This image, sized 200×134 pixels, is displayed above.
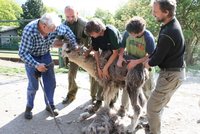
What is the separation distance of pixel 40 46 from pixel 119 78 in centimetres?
137

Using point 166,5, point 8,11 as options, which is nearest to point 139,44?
point 166,5

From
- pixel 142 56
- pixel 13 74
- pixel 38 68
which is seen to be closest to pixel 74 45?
pixel 38 68

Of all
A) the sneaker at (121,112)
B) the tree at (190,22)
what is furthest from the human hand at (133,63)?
the tree at (190,22)

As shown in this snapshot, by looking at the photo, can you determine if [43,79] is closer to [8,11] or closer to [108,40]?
[108,40]

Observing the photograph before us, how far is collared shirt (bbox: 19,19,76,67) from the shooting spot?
16.8 feet

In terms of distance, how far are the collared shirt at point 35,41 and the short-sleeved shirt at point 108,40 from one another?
508 millimetres

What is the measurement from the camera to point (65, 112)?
20.0 feet

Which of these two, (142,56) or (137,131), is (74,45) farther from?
(137,131)

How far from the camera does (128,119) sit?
18.5 ft

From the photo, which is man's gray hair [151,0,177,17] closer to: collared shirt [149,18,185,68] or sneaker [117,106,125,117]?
collared shirt [149,18,185,68]

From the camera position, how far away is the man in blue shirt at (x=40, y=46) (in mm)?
5047

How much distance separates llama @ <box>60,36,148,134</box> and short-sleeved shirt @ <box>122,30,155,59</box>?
209mm

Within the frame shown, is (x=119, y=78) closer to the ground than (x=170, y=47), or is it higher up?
closer to the ground

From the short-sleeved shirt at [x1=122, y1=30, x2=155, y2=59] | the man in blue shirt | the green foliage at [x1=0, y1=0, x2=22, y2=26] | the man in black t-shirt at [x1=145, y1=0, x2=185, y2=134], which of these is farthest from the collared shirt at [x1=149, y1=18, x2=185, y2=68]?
the green foliage at [x1=0, y1=0, x2=22, y2=26]
